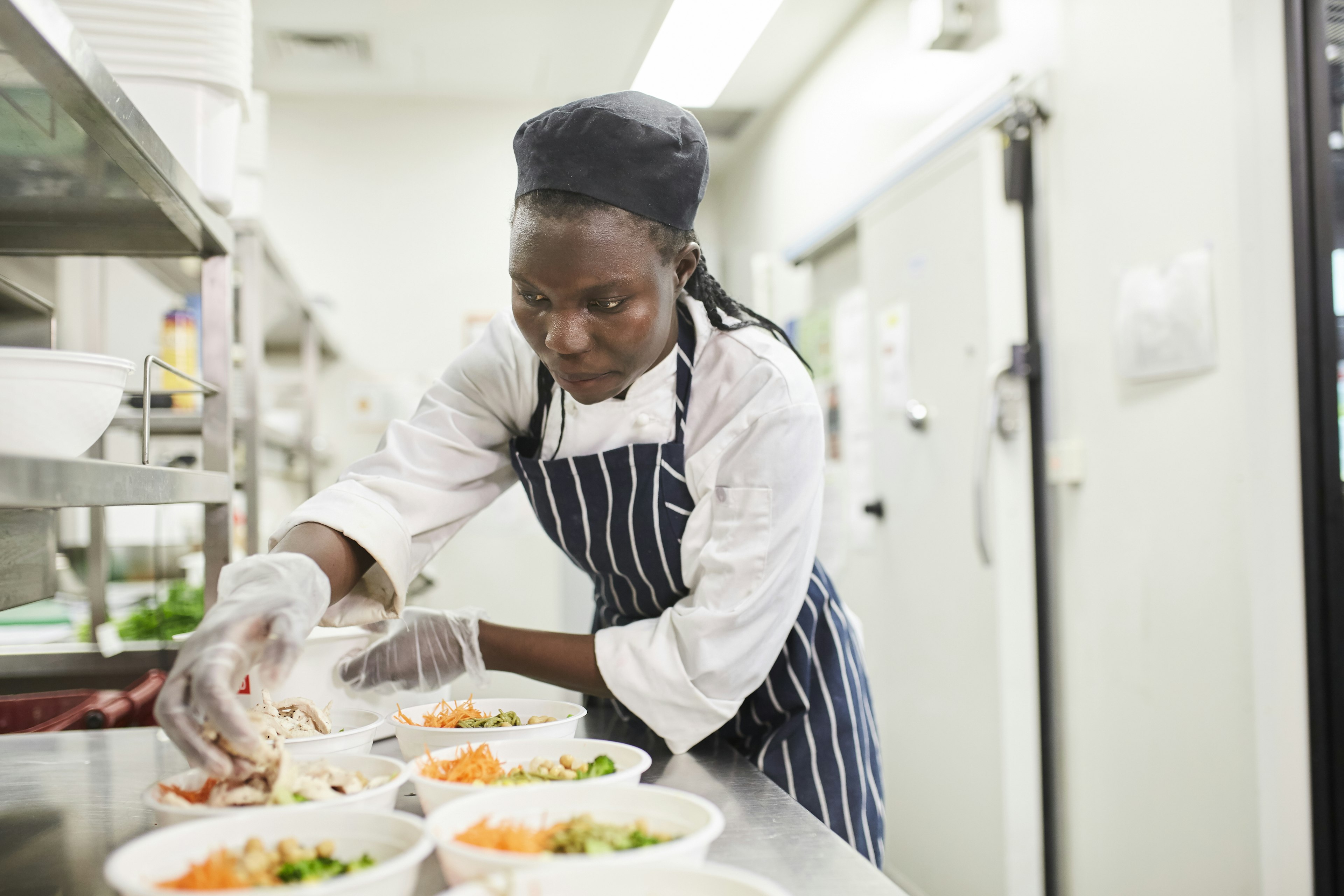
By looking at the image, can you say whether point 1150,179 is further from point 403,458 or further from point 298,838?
point 298,838

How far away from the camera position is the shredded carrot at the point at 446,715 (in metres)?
1.08

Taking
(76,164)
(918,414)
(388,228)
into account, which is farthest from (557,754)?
(388,228)

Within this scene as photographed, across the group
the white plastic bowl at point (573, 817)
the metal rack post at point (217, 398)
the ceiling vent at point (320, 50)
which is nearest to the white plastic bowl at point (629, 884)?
the white plastic bowl at point (573, 817)

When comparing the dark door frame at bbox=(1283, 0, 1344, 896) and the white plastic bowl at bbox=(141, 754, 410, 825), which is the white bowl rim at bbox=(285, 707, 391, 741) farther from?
the dark door frame at bbox=(1283, 0, 1344, 896)

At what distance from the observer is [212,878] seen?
25.4 inches

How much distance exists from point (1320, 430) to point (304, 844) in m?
1.64

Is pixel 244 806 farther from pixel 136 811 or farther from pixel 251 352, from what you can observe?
pixel 251 352

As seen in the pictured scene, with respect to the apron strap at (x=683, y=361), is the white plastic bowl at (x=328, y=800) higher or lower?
lower

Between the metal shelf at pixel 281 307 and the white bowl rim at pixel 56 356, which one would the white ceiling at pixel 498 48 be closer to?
the metal shelf at pixel 281 307

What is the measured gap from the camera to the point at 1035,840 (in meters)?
2.29

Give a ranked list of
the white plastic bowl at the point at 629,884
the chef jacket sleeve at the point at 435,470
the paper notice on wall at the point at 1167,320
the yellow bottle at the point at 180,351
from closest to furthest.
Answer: the white plastic bowl at the point at 629,884
the chef jacket sleeve at the point at 435,470
the paper notice on wall at the point at 1167,320
the yellow bottle at the point at 180,351

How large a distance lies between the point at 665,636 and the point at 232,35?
3.20 feet

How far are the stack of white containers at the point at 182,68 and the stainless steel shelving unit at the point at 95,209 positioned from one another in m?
0.07

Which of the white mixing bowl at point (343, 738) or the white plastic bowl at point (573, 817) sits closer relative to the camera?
the white plastic bowl at point (573, 817)
